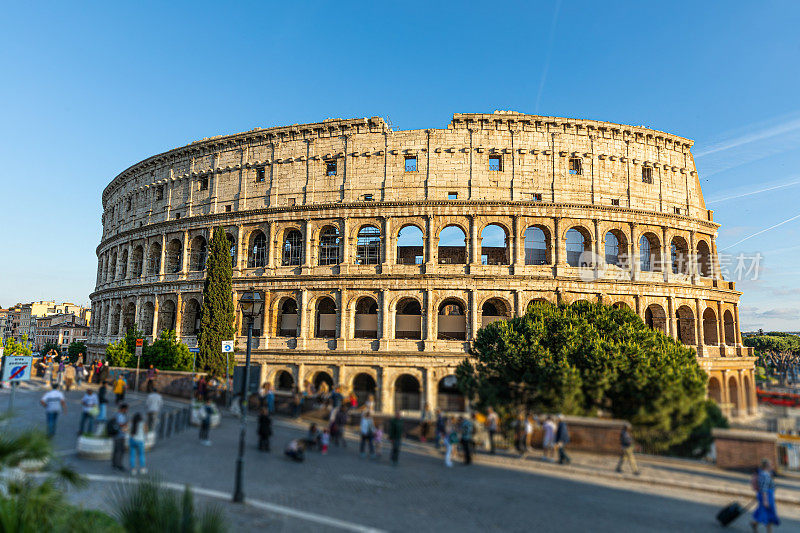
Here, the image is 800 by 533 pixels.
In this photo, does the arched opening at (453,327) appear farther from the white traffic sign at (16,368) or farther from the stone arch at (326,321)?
the white traffic sign at (16,368)

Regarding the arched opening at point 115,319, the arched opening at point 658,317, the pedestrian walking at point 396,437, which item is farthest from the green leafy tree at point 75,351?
the arched opening at point 658,317

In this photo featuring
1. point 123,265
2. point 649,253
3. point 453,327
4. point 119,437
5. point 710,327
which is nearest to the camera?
point 119,437

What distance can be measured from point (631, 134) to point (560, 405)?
939 inches

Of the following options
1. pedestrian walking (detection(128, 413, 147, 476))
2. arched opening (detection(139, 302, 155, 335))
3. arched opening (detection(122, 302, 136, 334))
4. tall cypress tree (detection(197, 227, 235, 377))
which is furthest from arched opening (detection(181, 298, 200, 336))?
pedestrian walking (detection(128, 413, 147, 476))

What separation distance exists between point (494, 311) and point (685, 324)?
45.5 ft

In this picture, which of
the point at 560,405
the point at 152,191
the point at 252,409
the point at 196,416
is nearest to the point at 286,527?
the point at 196,416

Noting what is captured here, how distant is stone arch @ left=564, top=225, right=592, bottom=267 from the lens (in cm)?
3159

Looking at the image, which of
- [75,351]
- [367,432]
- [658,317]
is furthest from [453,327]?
[75,351]

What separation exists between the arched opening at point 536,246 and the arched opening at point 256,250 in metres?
18.7

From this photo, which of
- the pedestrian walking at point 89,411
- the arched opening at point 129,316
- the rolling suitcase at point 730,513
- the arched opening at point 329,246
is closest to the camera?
the rolling suitcase at point 730,513

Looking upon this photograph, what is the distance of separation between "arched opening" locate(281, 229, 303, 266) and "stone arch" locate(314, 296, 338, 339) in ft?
11.0

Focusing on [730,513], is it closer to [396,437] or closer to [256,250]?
[396,437]

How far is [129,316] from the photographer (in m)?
40.1

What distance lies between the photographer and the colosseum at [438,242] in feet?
99.0
